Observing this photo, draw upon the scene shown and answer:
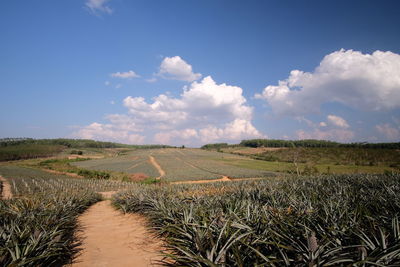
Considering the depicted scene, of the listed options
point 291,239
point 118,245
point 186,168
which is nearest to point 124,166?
point 186,168

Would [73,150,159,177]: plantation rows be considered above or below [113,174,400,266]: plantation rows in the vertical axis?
below

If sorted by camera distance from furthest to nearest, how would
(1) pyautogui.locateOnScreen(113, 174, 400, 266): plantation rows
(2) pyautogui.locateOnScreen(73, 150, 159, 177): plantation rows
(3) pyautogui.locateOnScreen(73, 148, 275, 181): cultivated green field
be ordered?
(2) pyautogui.locateOnScreen(73, 150, 159, 177): plantation rows, (3) pyautogui.locateOnScreen(73, 148, 275, 181): cultivated green field, (1) pyautogui.locateOnScreen(113, 174, 400, 266): plantation rows

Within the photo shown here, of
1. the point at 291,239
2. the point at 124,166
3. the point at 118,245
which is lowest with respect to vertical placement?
the point at 124,166

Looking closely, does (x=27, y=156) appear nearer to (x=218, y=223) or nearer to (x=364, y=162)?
(x=218, y=223)

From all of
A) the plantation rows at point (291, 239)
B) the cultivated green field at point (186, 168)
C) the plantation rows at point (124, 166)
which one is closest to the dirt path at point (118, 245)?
the plantation rows at point (291, 239)

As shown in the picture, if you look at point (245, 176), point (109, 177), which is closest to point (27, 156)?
point (109, 177)

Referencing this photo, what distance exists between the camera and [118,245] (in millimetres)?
5086

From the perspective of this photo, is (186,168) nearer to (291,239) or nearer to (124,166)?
(124,166)

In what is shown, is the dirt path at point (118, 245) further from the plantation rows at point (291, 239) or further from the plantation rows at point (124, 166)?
the plantation rows at point (124, 166)

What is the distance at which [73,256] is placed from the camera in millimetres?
4430

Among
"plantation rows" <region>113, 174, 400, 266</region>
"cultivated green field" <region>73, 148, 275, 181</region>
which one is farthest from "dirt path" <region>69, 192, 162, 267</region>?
"cultivated green field" <region>73, 148, 275, 181</region>

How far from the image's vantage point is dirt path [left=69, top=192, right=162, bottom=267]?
410 centimetres

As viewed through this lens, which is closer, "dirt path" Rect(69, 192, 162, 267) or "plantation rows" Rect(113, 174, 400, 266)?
"plantation rows" Rect(113, 174, 400, 266)

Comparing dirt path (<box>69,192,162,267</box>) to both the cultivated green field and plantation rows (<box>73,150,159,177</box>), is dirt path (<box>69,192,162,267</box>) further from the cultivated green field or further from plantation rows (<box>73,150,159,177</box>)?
plantation rows (<box>73,150,159,177</box>)
